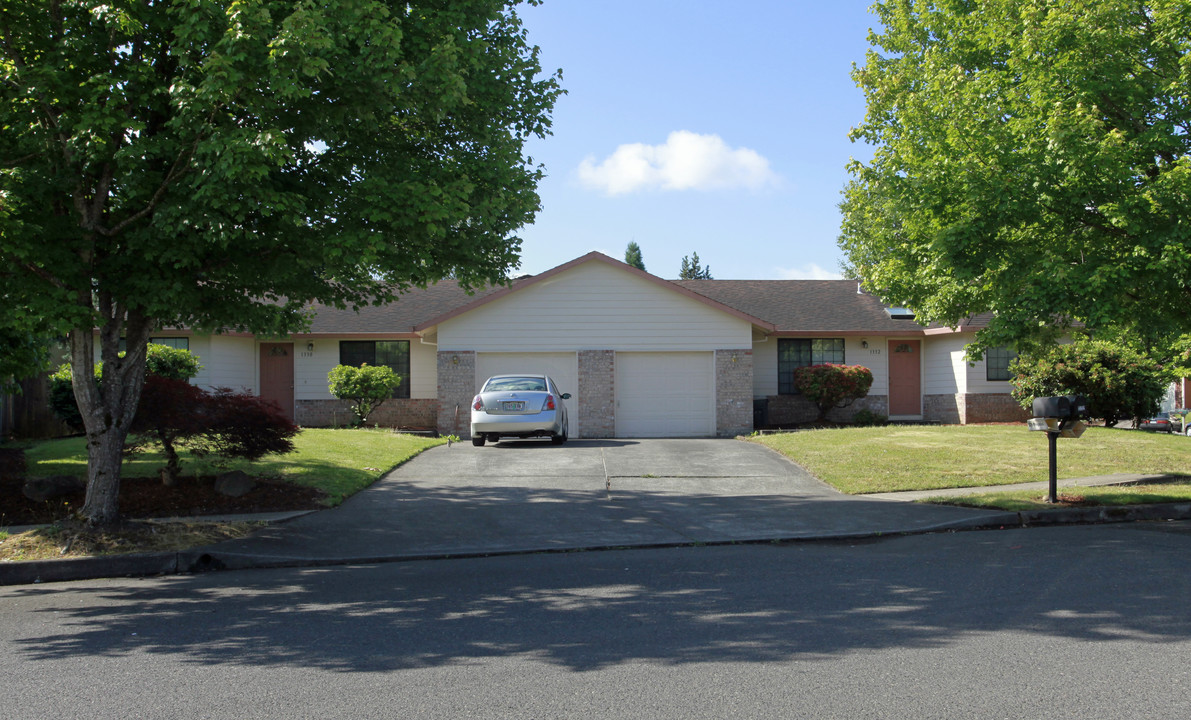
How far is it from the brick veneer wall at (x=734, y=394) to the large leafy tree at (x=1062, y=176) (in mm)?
8992

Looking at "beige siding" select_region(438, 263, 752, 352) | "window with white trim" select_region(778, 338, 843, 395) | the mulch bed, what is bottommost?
the mulch bed

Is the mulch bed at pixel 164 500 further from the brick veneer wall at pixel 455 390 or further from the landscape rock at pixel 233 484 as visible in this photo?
the brick veneer wall at pixel 455 390

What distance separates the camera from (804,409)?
77.7ft

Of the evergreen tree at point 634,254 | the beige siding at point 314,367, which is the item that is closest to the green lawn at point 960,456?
the beige siding at point 314,367

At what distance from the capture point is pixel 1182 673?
15.2ft

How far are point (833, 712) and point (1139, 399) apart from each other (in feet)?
59.4

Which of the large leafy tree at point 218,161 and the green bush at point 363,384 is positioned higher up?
the large leafy tree at point 218,161

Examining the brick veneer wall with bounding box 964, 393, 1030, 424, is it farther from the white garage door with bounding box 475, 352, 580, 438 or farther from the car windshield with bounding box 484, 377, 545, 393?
the car windshield with bounding box 484, 377, 545, 393

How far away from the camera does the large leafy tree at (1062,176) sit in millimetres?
10016

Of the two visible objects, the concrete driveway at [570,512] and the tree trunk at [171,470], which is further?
the tree trunk at [171,470]

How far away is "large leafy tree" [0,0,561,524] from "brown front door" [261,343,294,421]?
46.8 ft

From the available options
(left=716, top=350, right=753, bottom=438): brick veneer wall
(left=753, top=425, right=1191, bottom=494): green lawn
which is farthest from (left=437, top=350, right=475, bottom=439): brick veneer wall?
(left=753, top=425, right=1191, bottom=494): green lawn

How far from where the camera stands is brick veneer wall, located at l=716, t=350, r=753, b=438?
21.2 m

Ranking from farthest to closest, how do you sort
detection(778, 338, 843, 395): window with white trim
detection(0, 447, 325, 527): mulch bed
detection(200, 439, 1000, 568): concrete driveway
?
Result: 1. detection(778, 338, 843, 395): window with white trim
2. detection(0, 447, 325, 527): mulch bed
3. detection(200, 439, 1000, 568): concrete driveway
